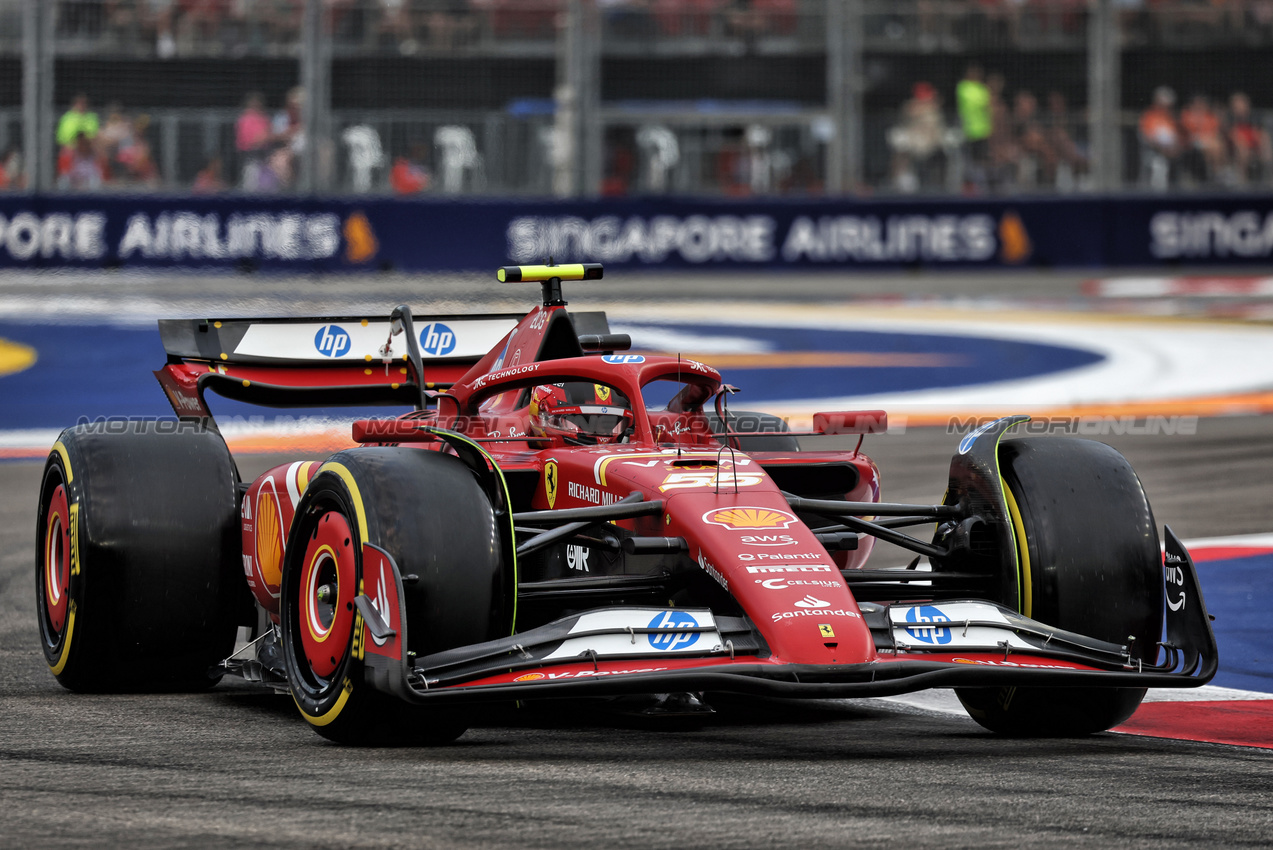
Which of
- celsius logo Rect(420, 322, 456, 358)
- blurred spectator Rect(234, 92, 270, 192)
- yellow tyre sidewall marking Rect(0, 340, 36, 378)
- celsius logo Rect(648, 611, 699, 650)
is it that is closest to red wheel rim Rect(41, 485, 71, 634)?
celsius logo Rect(420, 322, 456, 358)

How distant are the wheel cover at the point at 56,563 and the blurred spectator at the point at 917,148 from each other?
18466 millimetres

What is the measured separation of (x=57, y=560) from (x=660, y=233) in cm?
1755

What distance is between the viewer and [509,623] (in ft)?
19.2

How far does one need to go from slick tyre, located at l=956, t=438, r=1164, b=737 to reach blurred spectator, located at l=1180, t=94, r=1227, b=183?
19.7m

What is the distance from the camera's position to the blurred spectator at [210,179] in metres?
23.4

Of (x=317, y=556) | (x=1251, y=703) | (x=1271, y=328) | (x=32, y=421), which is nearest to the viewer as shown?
(x=317, y=556)

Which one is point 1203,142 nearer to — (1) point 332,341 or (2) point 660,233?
(2) point 660,233

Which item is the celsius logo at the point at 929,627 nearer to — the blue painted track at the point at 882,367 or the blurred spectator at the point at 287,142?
the blue painted track at the point at 882,367

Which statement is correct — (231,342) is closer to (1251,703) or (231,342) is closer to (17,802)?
(17,802)

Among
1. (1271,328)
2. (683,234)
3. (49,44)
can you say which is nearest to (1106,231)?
(1271,328)

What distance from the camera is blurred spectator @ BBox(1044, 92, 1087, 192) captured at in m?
24.8

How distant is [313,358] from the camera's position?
349 inches

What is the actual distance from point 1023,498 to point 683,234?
1851 centimetres

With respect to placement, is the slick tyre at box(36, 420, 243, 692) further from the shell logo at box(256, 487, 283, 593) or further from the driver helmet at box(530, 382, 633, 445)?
the driver helmet at box(530, 382, 633, 445)
